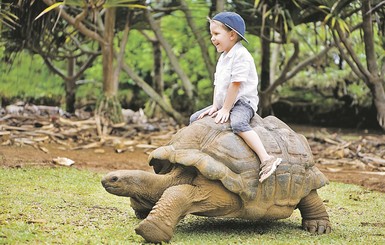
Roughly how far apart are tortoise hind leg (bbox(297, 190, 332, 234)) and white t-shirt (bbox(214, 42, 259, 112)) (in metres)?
0.76

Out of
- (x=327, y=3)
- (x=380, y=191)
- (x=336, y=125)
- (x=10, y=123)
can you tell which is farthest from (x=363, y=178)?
(x=336, y=125)

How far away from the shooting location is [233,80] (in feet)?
14.4

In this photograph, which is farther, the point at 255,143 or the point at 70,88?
the point at 70,88

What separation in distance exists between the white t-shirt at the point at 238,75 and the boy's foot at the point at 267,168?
0.54 meters

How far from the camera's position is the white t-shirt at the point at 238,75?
4.41 m

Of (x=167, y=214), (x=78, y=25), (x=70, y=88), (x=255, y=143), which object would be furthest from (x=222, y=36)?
(x=70, y=88)

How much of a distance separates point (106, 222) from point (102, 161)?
11.3 ft

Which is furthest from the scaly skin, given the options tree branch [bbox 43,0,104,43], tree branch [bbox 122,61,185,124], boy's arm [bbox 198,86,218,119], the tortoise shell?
tree branch [bbox 122,61,185,124]

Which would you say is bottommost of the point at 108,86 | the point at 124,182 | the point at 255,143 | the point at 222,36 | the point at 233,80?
the point at 108,86

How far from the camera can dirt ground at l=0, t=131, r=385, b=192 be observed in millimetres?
6991

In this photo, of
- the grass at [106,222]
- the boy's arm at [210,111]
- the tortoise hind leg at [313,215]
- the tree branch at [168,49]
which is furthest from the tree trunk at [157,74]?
the tortoise hind leg at [313,215]

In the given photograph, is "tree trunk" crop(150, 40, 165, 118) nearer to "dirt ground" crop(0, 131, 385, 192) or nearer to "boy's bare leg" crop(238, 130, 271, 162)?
"dirt ground" crop(0, 131, 385, 192)

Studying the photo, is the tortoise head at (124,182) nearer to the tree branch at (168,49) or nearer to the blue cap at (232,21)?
the blue cap at (232,21)

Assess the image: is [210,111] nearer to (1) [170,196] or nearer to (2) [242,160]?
(2) [242,160]
